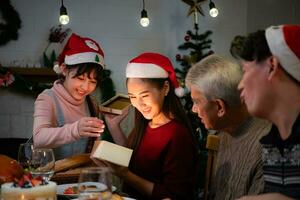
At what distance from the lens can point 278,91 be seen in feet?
3.81

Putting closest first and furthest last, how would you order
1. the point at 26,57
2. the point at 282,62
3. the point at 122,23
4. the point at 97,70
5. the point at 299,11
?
the point at 282,62 → the point at 97,70 → the point at 26,57 → the point at 122,23 → the point at 299,11

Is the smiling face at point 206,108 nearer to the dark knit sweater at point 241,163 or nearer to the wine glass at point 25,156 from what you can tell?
the dark knit sweater at point 241,163

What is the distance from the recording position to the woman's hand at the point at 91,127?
1.85 m

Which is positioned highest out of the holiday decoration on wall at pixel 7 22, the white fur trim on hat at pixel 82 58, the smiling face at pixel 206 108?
the holiday decoration on wall at pixel 7 22

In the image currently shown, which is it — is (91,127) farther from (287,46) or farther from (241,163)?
(287,46)

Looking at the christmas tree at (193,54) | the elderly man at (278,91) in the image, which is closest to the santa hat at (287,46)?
the elderly man at (278,91)

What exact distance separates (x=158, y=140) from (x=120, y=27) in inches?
103

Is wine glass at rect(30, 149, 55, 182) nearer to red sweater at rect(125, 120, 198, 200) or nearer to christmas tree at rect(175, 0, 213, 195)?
red sweater at rect(125, 120, 198, 200)

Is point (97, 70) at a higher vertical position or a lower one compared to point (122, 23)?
lower

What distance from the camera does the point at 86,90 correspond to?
2.25m

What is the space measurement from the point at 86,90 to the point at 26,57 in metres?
1.91

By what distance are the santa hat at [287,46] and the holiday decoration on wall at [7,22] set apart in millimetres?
3107

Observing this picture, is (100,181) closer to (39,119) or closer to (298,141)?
(298,141)

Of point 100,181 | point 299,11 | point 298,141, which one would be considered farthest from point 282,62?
point 299,11
